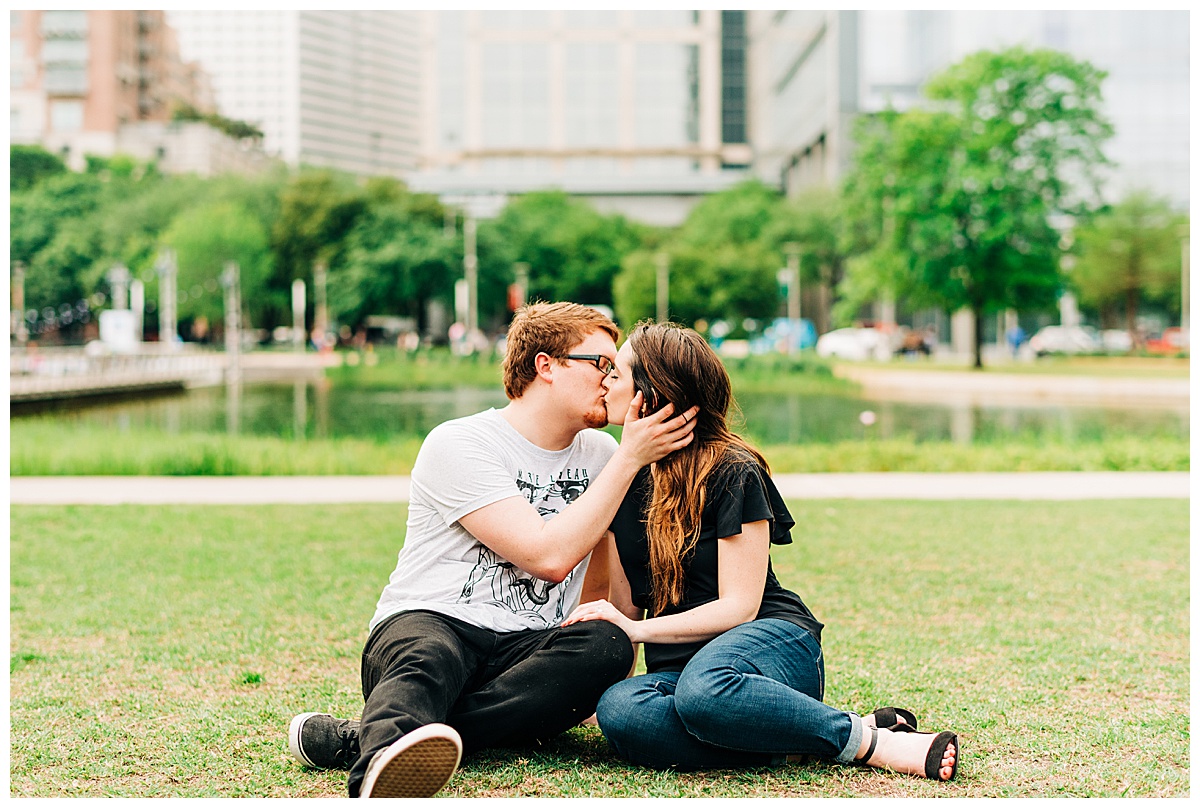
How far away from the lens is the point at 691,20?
10375 cm

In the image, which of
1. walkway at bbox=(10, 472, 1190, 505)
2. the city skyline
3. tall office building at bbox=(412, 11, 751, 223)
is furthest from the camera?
tall office building at bbox=(412, 11, 751, 223)

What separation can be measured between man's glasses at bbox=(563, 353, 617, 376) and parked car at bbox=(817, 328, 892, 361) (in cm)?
4262

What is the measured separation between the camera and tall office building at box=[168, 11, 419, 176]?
17938 cm

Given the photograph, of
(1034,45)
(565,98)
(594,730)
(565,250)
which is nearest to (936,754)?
(594,730)

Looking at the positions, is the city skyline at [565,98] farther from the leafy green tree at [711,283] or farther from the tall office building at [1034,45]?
the leafy green tree at [711,283]

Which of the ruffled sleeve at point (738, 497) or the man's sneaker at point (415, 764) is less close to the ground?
the ruffled sleeve at point (738, 497)

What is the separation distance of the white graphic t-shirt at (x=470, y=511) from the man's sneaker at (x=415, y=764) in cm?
63

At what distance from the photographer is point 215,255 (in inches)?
2527

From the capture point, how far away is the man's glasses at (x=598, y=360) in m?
3.36

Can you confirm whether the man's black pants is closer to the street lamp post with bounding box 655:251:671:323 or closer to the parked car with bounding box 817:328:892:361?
the parked car with bounding box 817:328:892:361

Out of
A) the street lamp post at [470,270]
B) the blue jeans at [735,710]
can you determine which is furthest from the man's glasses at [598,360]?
the street lamp post at [470,270]

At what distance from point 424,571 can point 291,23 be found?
7737 inches

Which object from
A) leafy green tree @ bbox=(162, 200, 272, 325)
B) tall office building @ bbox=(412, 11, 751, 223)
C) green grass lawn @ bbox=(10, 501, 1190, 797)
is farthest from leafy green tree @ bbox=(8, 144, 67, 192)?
green grass lawn @ bbox=(10, 501, 1190, 797)

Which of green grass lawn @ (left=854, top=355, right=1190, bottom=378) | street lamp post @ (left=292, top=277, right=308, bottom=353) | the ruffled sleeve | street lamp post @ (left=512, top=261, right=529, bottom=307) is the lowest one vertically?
green grass lawn @ (left=854, top=355, right=1190, bottom=378)
